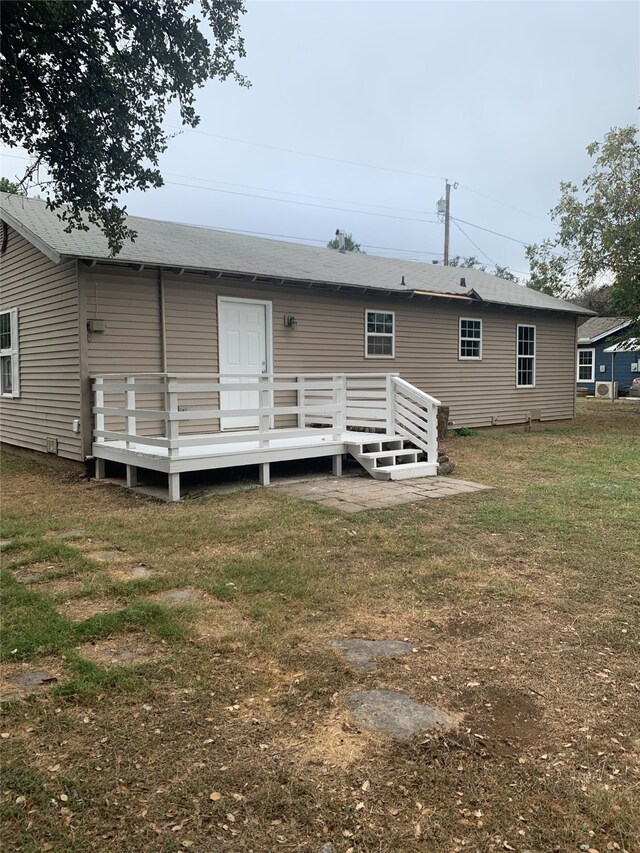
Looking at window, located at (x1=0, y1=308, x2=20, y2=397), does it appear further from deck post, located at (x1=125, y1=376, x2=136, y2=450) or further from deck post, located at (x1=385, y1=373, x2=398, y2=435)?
deck post, located at (x1=385, y1=373, x2=398, y2=435)

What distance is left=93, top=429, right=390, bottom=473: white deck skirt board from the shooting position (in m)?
6.64

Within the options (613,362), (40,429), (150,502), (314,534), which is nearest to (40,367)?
(40,429)

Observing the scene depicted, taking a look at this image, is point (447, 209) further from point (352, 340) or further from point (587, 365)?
point (352, 340)

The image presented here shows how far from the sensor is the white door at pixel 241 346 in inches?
370

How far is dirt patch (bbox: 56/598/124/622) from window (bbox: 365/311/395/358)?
8.39m

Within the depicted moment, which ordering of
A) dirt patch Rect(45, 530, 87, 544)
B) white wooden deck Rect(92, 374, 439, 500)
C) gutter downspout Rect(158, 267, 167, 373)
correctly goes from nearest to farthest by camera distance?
dirt patch Rect(45, 530, 87, 544) < white wooden deck Rect(92, 374, 439, 500) < gutter downspout Rect(158, 267, 167, 373)

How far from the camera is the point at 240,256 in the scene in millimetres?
10266

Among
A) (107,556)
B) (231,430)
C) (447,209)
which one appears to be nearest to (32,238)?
(231,430)

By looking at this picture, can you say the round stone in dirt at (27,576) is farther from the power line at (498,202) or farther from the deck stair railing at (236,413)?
the power line at (498,202)

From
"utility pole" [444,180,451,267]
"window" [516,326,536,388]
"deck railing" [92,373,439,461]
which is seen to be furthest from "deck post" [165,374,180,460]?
"utility pole" [444,180,451,267]

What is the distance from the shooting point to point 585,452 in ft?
34.5

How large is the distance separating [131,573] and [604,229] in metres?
16.6

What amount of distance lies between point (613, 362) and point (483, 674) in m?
28.7

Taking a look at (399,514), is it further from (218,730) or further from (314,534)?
(218,730)
